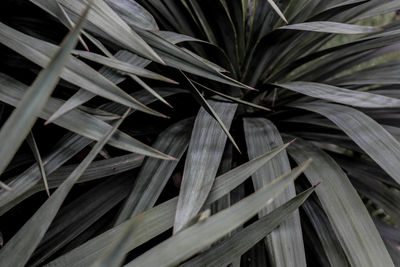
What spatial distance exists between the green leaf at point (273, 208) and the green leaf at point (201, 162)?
0.27 feet

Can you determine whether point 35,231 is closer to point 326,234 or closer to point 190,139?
point 190,139

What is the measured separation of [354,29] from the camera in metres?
0.69

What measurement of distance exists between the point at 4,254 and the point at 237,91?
589 millimetres

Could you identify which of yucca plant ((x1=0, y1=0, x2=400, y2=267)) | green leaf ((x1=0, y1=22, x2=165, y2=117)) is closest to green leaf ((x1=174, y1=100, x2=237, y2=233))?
yucca plant ((x1=0, y1=0, x2=400, y2=267))

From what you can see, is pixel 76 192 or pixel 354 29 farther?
pixel 76 192

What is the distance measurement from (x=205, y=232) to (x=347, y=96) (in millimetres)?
418

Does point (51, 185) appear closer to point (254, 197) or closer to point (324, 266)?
point (254, 197)

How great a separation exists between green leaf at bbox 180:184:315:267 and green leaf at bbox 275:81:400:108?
Answer: 0.21 metres

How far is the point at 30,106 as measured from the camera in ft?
1.29

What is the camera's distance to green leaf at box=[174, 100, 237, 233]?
21.9 inches

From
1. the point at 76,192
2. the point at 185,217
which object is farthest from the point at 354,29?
the point at 76,192

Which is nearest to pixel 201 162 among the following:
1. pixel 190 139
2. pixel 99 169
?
pixel 190 139

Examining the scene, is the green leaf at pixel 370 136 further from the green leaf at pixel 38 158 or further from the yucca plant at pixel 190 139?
the green leaf at pixel 38 158

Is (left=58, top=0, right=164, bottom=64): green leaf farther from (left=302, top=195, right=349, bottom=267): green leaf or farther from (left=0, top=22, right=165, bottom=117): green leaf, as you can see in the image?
(left=302, top=195, right=349, bottom=267): green leaf
